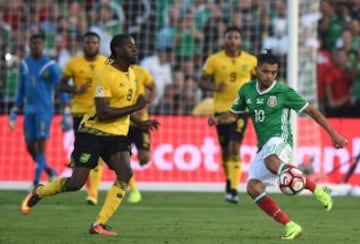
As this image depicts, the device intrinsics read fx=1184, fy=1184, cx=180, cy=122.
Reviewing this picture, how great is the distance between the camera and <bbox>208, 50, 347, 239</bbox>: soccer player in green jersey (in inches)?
488

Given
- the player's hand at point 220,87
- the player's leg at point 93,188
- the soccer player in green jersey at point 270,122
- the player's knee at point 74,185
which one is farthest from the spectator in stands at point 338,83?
the player's knee at point 74,185

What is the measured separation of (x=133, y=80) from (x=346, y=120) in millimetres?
9206

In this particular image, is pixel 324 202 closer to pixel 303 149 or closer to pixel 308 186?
pixel 308 186

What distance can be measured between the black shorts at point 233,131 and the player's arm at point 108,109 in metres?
5.30

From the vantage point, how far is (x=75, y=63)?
17.7m

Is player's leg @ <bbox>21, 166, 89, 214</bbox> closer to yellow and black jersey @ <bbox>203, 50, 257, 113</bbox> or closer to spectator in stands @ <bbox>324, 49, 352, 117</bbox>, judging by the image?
yellow and black jersey @ <bbox>203, 50, 257, 113</bbox>

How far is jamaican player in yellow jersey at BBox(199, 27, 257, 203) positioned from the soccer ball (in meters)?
5.58

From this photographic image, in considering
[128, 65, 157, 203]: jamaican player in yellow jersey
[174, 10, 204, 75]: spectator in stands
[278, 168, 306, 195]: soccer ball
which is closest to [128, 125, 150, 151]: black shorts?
[128, 65, 157, 203]: jamaican player in yellow jersey

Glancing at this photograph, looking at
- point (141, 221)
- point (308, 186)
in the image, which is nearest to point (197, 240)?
point (308, 186)

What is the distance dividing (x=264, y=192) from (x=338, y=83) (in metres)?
11.6

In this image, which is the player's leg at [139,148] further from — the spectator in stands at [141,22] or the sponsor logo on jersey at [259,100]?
the spectator in stands at [141,22]

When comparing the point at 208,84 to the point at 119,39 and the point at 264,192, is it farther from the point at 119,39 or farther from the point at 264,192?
the point at 264,192

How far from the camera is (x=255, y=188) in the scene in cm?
1237

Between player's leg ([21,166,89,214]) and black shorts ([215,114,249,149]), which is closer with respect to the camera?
player's leg ([21,166,89,214])
